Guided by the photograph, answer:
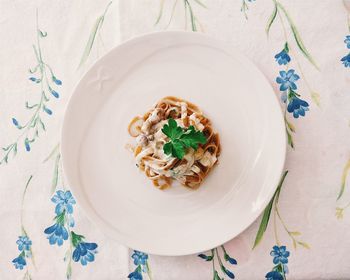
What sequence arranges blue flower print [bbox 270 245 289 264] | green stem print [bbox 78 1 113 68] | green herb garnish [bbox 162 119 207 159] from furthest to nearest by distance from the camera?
green stem print [bbox 78 1 113 68]
blue flower print [bbox 270 245 289 264]
green herb garnish [bbox 162 119 207 159]

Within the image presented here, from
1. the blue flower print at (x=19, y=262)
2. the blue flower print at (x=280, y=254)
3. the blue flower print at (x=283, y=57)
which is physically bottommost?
the blue flower print at (x=280, y=254)

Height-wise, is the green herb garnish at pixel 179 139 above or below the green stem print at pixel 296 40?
below

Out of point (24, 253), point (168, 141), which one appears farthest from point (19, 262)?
point (168, 141)

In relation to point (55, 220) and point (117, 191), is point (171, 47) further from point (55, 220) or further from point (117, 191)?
point (55, 220)

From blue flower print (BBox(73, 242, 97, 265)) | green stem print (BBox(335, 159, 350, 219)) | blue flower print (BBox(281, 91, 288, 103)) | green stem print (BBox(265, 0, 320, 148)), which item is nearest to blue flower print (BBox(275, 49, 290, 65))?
green stem print (BBox(265, 0, 320, 148))

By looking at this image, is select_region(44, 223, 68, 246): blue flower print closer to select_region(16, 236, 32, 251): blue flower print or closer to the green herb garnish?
select_region(16, 236, 32, 251): blue flower print

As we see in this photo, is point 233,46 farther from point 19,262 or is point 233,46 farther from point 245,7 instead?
point 19,262

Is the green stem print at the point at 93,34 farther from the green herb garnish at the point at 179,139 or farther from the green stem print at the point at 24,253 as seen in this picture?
the green stem print at the point at 24,253

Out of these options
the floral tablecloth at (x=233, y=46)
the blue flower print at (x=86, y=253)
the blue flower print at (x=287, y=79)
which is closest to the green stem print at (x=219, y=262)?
the floral tablecloth at (x=233, y=46)
